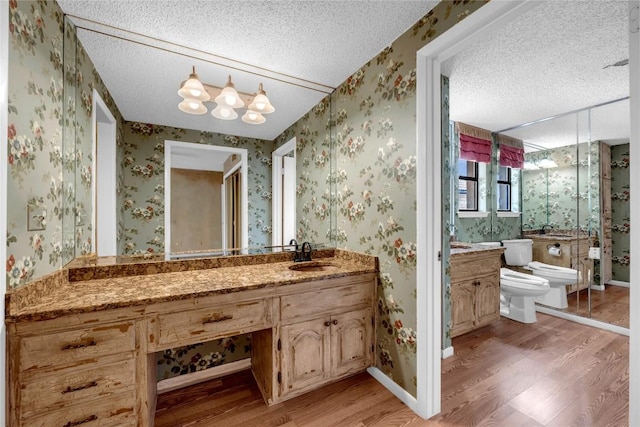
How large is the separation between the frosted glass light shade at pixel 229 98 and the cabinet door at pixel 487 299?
8.61 ft

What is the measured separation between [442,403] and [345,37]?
7.75ft

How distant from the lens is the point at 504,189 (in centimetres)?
355

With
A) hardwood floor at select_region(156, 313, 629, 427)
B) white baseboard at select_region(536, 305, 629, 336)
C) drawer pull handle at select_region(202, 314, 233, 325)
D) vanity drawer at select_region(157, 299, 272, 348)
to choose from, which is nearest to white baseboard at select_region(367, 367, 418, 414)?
hardwood floor at select_region(156, 313, 629, 427)

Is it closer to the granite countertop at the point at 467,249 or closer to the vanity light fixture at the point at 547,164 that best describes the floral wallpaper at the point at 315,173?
the granite countertop at the point at 467,249

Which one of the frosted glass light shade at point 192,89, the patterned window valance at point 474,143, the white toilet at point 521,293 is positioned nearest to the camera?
the frosted glass light shade at point 192,89

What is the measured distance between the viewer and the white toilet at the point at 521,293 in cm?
259

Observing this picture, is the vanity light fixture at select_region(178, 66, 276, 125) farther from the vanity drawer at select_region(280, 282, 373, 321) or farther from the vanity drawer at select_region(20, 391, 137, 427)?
the vanity drawer at select_region(20, 391, 137, 427)

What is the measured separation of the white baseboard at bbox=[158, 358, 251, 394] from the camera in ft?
5.62

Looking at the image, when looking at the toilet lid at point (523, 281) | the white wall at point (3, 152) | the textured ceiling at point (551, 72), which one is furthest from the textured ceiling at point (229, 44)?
the toilet lid at point (523, 281)

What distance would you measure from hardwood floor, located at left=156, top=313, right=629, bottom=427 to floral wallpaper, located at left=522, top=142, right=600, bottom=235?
1.49 metres

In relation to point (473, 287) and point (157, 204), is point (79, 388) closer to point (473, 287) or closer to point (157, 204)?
point (157, 204)

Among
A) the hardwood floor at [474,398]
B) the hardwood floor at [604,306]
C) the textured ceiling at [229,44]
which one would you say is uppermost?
the textured ceiling at [229,44]

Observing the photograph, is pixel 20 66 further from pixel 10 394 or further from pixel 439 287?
pixel 439 287

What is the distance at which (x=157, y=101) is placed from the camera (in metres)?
1.82
